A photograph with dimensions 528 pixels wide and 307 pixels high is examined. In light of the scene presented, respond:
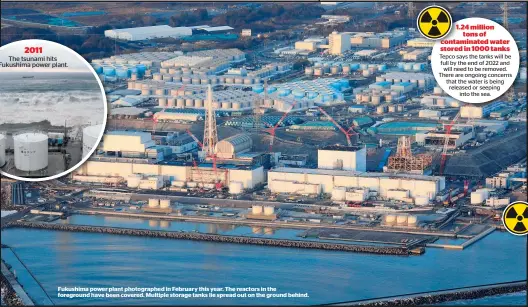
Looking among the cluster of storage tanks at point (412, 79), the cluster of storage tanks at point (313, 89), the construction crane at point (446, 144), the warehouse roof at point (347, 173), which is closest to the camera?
the warehouse roof at point (347, 173)

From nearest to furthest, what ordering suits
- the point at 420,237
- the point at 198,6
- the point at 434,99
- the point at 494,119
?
the point at 420,237 < the point at 494,119 < the point at 434,99 < the point at 198,6

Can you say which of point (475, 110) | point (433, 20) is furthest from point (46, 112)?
point (475, 110)

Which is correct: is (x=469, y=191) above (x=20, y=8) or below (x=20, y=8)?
below

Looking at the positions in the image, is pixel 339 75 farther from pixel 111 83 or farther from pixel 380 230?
pixel 380 230

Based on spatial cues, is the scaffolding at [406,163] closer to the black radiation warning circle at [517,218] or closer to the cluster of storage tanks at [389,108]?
the cluster of storage tanks at [389,108]

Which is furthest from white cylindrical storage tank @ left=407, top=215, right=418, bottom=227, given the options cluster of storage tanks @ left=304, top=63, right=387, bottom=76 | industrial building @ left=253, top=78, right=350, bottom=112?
cluster of storage tanks @ left=304, top=63, right=387, bottom=76

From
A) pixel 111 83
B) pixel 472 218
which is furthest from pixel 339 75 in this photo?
pixel 472 218

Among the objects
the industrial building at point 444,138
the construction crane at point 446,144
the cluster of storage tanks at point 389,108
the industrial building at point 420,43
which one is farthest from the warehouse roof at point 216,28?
the industrial building at point 444,138
